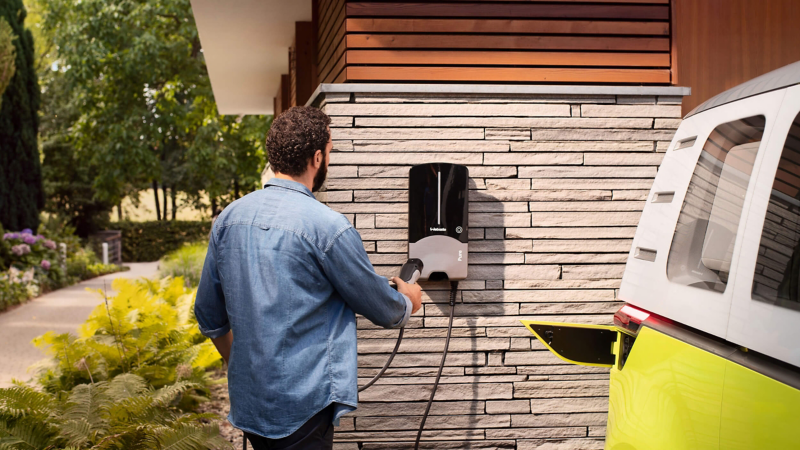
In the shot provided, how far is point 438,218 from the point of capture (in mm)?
3121

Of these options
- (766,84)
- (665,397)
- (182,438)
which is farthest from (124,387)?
(766,84)

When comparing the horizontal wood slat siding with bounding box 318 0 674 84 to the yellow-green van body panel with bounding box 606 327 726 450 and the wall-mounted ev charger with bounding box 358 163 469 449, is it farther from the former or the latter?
the yellow-green van body panel with bounding box 606 327 726 450

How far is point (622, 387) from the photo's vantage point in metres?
2.06

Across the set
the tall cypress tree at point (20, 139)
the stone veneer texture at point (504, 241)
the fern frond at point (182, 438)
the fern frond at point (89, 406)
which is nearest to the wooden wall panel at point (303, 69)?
the stone veneer texture at point (504, 241)

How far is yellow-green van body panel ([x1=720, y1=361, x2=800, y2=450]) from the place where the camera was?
52.3 inches

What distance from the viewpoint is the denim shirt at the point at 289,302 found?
200 centimetres

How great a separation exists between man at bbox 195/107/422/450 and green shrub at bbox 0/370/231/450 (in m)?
1.57

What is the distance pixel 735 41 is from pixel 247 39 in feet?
18.3

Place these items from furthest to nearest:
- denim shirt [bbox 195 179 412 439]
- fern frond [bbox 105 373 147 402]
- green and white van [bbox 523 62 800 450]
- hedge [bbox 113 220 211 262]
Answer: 1. hedge [bbox 113 220 211 262]
2. fern frond [bbox 105 373 147 402]
3. denim shirt [bbox 195 179 412 439]
4. green and white van [bbox 523 62 800 450]

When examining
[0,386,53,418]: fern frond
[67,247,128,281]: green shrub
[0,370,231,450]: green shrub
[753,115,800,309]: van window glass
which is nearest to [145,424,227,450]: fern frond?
[0,370,231,450]: green shrub

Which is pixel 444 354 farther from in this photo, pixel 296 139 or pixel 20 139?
pixel 20 139

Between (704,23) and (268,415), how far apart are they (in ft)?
11.0

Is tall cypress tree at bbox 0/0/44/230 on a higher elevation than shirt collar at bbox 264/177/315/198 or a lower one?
higher

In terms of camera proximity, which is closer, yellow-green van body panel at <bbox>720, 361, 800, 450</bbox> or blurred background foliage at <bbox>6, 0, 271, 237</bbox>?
yellow-green van body panel at <bbox>720, 361, 800, 450</bbox>
